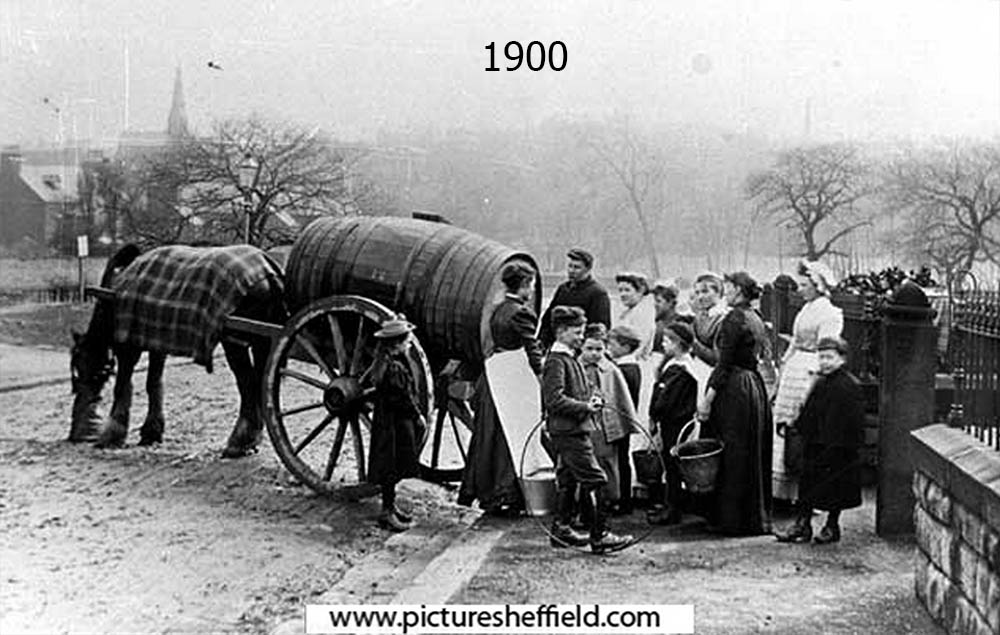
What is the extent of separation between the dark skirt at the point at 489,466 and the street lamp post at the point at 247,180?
22.0 ft

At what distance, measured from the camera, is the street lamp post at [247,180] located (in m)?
12.9

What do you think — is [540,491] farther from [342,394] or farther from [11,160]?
[11,160]

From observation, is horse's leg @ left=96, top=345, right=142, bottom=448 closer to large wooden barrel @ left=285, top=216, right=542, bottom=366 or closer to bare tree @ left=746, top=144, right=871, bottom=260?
large wooden barrel @ left=285, top=216, right=542, bottom=366

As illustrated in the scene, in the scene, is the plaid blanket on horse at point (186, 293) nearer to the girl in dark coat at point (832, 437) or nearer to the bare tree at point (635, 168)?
the bare tree at point (635, 168)

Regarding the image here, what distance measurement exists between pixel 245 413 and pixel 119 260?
5.62ft

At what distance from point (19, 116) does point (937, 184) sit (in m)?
7.04

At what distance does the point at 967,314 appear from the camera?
5.15m

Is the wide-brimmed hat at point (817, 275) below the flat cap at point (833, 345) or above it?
above

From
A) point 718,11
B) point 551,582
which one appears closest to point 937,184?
point 718,11

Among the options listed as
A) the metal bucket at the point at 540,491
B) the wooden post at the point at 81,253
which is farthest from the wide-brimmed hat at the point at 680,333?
the wooden post at the point at 81,253

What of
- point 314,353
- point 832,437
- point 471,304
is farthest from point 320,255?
point 832,437

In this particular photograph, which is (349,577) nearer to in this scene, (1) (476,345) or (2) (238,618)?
(2) (238,618)

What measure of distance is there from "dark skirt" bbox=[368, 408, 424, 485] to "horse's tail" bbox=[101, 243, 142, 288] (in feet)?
12.1

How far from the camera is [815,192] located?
9922 millimetres
